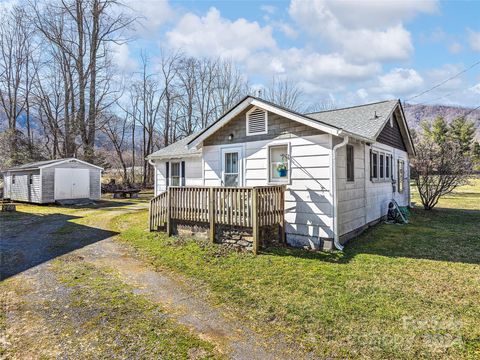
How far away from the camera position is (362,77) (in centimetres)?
3459

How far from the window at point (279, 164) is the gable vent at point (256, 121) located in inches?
26.2

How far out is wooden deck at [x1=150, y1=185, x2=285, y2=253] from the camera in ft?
22.6

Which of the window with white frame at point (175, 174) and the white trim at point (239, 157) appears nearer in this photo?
the white trim at point (239, 157)

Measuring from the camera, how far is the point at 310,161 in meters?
7.38

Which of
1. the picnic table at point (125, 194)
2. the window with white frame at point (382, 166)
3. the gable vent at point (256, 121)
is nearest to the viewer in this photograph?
the gable vent at point (256, 121)

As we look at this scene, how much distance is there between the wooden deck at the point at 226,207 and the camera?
689cm

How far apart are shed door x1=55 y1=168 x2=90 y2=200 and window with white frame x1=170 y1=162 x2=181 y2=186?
29.1 ft

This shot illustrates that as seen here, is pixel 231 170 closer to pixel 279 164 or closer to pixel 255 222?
pixel 279 164

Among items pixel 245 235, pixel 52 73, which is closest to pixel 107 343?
pixel 245 235

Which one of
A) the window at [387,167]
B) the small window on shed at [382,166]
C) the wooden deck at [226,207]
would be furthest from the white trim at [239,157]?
the window at [387,167]

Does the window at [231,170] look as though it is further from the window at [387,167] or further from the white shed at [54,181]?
the white shed at [54,181]

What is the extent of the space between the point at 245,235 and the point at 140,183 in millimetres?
26402

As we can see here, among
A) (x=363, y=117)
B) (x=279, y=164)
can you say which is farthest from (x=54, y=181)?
(x=363, y=117)

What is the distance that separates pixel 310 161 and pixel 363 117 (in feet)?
13.5
